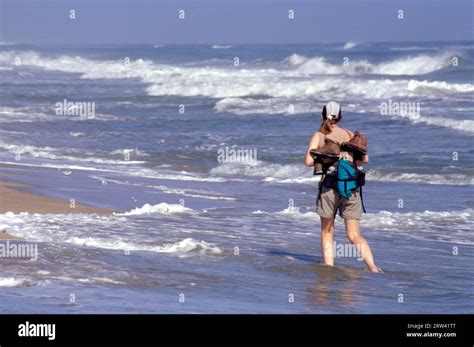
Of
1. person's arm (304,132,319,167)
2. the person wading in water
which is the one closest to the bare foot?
the person wading in water

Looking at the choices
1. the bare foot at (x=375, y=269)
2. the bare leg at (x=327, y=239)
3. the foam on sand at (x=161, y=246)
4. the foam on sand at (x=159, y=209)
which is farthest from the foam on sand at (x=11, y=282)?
the foam on sand at (x=159, y=209)

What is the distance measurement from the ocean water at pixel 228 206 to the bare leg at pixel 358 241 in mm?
190

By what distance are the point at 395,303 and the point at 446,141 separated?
1338 cm

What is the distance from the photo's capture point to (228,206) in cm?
1391

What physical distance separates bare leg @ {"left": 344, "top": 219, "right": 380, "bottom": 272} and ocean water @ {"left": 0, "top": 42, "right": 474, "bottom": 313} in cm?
19

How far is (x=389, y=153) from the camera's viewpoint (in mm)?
19938

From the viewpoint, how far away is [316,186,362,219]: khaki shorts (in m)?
9.82

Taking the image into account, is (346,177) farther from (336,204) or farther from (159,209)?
(159,209)

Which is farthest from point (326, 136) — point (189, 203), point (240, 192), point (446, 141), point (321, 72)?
point (321, 72)

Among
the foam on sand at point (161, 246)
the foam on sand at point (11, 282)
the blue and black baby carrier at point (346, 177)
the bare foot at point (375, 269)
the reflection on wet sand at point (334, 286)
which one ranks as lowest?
the reflection on wet sand at point (334, 286)

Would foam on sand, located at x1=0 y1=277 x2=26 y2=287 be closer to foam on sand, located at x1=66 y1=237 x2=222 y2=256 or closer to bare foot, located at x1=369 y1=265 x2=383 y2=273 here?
foam on sand, located at x1=66 y1=237 x2=222 y2=256

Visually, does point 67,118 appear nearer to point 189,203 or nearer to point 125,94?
point 125,94

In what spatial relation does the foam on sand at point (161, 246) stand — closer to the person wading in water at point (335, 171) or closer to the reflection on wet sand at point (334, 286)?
the reflection on wet sand at point (334, 286)

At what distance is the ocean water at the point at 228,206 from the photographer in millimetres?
9008
